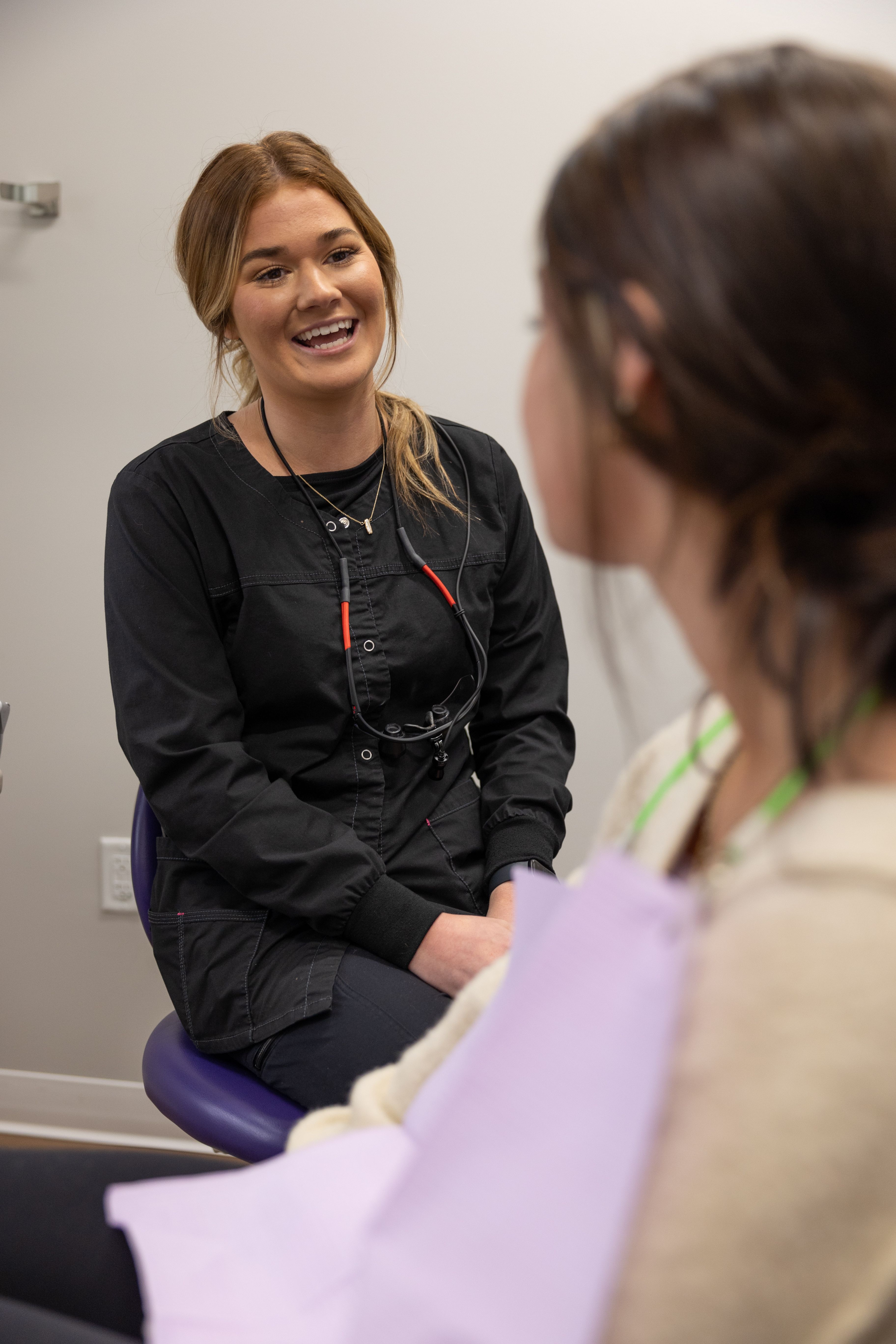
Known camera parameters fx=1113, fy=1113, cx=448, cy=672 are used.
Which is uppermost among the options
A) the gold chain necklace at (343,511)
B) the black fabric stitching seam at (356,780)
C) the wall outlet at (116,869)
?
the gold chain necklace at (343,511)

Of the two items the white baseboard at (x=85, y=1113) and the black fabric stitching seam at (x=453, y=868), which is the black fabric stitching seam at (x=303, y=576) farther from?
the white baseboard at (x=85, y=1113)

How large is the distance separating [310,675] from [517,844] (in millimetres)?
325

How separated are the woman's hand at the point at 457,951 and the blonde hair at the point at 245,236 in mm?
520

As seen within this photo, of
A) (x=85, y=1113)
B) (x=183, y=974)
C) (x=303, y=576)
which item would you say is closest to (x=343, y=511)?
(x=303, y=576)

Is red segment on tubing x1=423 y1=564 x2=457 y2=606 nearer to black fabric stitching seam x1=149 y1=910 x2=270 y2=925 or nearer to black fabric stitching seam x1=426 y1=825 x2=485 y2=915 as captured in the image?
black fabric stitching seam x1=426 y1=825 x2=485 y2=915

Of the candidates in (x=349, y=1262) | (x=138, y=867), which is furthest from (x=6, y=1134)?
(x=349, y=1262)

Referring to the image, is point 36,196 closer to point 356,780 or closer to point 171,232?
point 171,232

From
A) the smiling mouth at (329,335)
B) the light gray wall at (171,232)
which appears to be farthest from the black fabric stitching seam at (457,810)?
the smiling mouth at (329,335)

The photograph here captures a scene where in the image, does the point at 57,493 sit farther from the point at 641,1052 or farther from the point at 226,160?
the point at 641,1052

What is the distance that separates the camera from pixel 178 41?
1777 mm

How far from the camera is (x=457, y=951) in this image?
118 cm

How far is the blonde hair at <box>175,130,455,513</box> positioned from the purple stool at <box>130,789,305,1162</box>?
644mm

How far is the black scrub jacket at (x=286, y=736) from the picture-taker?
120cm

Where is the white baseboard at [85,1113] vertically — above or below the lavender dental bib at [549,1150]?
below
